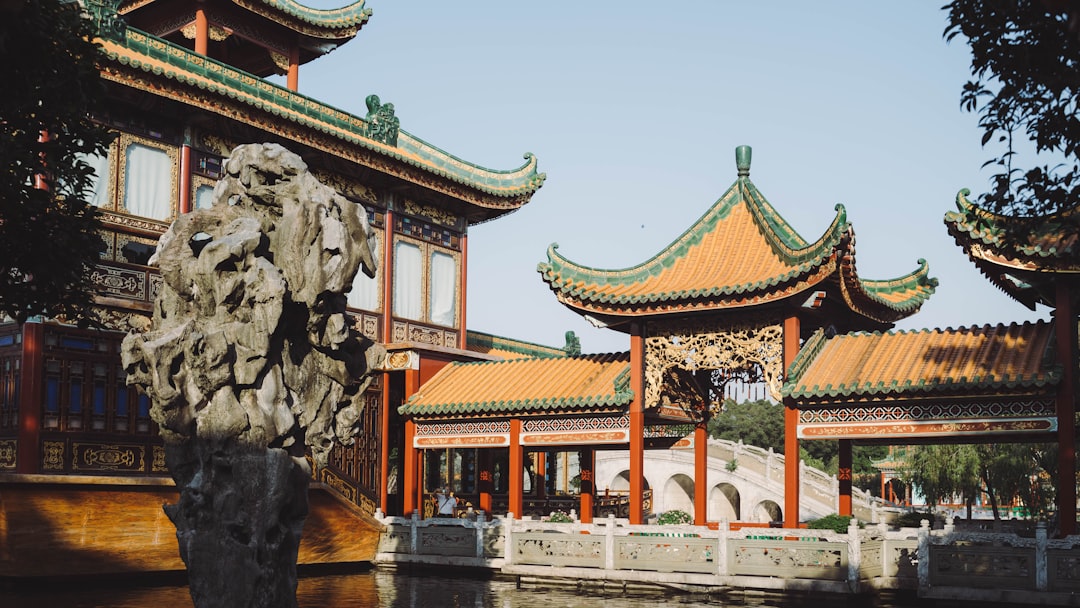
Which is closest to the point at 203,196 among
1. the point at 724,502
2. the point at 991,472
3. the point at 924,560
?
the point at 924,560

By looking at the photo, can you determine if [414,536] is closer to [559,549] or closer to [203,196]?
[559,549]

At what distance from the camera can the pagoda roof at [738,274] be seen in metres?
16.6

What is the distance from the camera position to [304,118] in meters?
20.6

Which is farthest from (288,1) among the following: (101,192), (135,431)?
(135,431)

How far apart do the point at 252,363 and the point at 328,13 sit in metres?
17.9

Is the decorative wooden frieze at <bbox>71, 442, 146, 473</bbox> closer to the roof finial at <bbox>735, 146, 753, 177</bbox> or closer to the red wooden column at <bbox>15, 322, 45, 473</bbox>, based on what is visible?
the red wooden column at <bbox>15, 322, 45, 473</bbox>

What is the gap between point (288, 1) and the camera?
24.3m

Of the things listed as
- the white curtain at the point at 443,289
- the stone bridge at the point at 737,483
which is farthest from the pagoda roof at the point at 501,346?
the stone bridge at the point at 737,483

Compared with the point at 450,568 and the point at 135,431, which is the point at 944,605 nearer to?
the point at 450,568

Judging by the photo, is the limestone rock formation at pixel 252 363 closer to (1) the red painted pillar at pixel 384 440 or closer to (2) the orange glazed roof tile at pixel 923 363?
(2) the orange glazed roof tile at pixel 923 363

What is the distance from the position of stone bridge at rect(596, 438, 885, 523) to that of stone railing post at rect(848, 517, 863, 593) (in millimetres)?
11743

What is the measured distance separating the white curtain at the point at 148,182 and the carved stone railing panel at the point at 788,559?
10.8 meters

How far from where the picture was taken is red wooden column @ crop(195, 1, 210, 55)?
22359mm

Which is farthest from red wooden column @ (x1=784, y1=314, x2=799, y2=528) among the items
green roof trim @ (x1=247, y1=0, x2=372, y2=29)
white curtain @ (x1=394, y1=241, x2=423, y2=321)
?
green roof trim @ (x1=247, y1=0, x2=372, y2=29)
